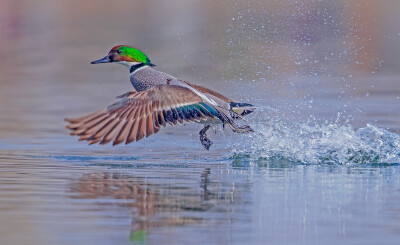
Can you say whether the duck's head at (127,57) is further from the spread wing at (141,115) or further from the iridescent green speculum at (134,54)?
the spread wing at (141,115)

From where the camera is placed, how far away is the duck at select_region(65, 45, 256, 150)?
842cm

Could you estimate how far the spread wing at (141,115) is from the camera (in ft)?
27.5

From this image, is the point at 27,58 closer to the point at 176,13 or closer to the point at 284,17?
the point at 284,17

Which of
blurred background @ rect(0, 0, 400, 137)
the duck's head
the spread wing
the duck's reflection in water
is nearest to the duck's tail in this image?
the spread wing

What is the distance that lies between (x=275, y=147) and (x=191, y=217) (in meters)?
3.35

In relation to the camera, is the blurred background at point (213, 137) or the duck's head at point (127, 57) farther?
the duck's head at point (127, 57)

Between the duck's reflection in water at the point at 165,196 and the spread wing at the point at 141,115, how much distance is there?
33cm

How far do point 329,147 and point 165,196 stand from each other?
267 cm

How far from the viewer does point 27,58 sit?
1862 centimetres

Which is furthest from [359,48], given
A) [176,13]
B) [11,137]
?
[11,137]

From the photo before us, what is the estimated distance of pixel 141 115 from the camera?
871cm

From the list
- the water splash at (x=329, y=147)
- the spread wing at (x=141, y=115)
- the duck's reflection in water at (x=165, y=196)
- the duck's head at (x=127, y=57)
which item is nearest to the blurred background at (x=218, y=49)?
the water splash at (x=329, y=147)

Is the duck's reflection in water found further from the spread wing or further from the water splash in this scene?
the water splash

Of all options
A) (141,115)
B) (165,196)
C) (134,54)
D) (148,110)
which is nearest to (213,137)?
(134,54)
